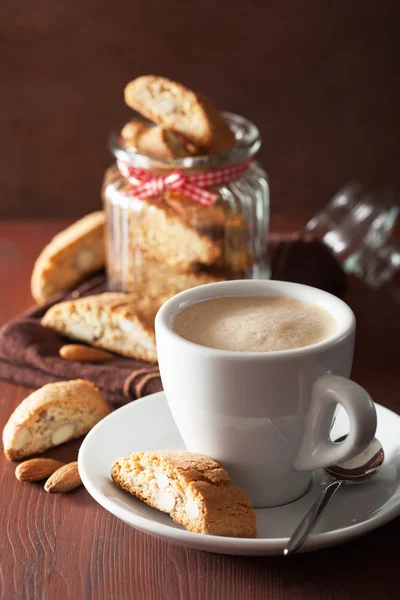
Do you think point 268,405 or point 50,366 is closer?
point 268,405

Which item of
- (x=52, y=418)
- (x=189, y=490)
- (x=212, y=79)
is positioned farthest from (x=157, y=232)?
(x=212, y=79)

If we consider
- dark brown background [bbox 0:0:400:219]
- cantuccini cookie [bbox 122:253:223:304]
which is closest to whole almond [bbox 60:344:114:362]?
cantuccini cookie [bbox 122:253:223:304]

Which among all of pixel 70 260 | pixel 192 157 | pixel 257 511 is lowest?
pixel 70 260

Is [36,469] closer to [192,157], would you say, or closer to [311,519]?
[311,519]

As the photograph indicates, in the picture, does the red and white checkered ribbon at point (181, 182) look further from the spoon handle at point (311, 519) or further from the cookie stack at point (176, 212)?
the spoon handle at point (311, 519)

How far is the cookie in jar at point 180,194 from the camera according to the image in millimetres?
1245

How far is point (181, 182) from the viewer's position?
1244mm

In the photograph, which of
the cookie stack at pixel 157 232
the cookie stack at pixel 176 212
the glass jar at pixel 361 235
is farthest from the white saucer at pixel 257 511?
the glass jar at pixel 361 235

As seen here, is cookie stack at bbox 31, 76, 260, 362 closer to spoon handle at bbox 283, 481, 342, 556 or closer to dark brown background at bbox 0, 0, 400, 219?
spoon handle at bbox 283, 481, 342, 556

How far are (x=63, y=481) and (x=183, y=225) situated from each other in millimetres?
489

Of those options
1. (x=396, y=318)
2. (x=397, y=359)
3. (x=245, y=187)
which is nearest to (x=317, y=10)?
(x=245, y=187)

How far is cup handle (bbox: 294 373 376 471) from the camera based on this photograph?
73 cm

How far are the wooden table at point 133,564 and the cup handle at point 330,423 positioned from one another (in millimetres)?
85

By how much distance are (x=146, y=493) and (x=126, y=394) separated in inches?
12.4
